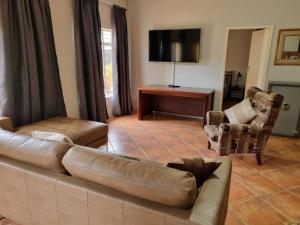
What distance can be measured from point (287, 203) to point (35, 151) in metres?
2.30

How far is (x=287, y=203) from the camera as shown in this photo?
6.98 ft

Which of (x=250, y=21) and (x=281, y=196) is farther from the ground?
(x=250, y=21)

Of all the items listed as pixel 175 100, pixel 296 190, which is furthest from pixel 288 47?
pixel 296 190

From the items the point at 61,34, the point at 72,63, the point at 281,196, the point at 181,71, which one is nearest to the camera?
the point at 281,196

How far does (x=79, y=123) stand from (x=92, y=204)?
6.14ft

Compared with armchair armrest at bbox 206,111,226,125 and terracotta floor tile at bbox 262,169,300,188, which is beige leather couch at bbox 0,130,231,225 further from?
armchair armrest at bbox 206,111,226,125

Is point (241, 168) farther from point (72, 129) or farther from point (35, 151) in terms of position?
point (35, 151)

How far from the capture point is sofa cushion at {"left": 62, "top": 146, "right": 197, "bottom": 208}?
3.27ft

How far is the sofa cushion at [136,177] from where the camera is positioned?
100cm

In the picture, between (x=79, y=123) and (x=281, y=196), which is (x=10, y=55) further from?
(x=281, y=196)

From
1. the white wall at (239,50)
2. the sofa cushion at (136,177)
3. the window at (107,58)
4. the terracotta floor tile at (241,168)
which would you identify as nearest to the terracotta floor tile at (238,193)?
the terracotta floor tile at (241,168)

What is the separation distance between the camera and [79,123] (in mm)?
2869

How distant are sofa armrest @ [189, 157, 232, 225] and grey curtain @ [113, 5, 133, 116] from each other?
387 centimetres

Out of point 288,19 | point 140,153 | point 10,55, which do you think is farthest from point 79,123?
point 288,19
